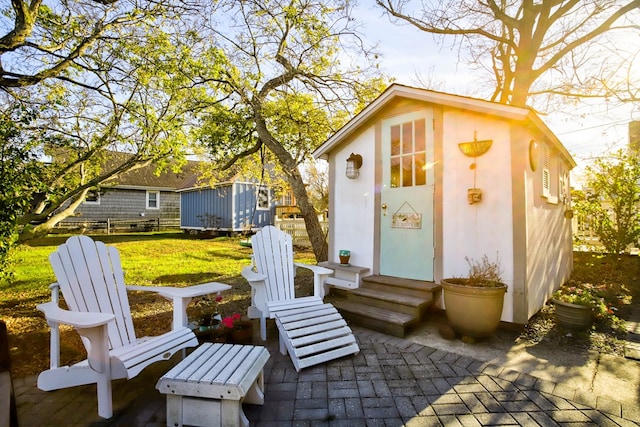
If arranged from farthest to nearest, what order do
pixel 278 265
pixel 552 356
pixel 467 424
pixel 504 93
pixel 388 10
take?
pixel 504 93, pixel 388 10, pixel 278 265, pixel 552 356, pixel 467 424

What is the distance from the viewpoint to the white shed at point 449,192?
11.9ft

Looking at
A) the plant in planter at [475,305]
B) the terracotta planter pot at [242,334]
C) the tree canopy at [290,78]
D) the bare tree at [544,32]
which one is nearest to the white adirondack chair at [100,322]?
the terracotta planter pot at [242,334]

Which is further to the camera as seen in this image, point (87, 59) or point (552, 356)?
point (87, 59)

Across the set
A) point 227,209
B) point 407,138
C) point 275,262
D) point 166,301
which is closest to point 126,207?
point 227,209

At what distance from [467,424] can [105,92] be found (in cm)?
738

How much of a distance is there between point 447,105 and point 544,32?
505cm

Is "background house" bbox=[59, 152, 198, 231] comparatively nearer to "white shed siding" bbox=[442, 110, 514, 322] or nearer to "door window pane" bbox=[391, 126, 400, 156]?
"door window pane" bbox=[391, 126, 400, 156]

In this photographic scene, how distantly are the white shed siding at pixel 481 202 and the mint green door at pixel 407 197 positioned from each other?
9.3 inches

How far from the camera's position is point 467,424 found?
200cm

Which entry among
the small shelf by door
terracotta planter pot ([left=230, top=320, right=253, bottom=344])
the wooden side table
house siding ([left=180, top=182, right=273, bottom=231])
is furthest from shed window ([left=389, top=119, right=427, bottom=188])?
house siding ([left=180, top=182, right=273, bottom=231])

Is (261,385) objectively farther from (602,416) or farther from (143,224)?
(143,224)

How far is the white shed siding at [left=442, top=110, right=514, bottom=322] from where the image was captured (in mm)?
3664

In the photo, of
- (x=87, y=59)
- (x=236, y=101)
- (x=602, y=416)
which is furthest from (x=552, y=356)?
(x=87, y=59)

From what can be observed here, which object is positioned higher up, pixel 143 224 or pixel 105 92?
pixel 105 92
